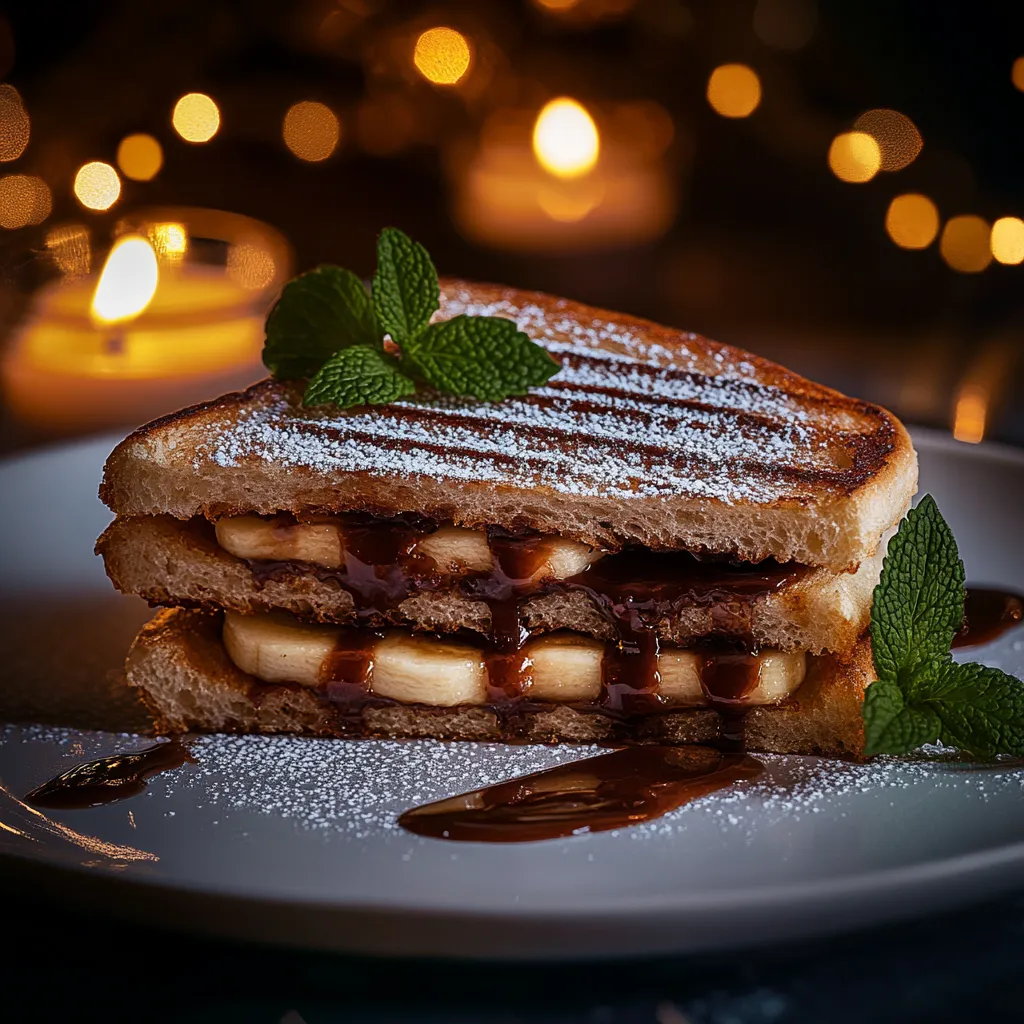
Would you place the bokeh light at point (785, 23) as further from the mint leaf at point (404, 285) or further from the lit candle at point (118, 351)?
the mint leaf at point (404, 285)

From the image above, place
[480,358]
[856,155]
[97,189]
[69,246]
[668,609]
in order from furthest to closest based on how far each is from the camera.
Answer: [856,155]
[97,189]
[69,246]
[480,358]
[668,609]

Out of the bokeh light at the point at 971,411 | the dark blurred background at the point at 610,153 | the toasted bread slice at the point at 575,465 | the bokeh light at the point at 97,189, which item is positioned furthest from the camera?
the dark blurred background at the point at 610,153

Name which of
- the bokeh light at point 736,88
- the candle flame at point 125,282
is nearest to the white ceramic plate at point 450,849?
the candle flame at point 125,282

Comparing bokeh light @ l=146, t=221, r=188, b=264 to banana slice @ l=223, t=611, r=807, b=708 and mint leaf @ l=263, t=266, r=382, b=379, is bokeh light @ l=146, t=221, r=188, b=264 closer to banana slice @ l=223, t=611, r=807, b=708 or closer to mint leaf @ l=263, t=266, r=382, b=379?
mint leaf @ l=263, t=266, r=382, b=379

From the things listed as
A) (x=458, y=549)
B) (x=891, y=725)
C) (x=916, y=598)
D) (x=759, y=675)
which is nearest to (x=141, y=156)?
(x=458, y=549)

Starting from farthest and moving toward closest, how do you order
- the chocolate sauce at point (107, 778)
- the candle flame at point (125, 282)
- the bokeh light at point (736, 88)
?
the bokeh light at point (736, 88)
the candle flame at point (125, 282)
the chocolate sauce at point (107, 778)

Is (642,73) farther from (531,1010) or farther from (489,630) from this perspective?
(531,1010)

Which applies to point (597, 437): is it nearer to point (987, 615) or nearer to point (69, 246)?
point (987, 615)
